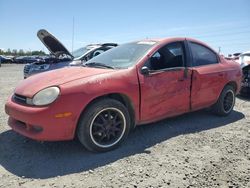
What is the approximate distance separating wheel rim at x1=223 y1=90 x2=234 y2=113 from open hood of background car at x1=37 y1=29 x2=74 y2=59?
17.9 ft

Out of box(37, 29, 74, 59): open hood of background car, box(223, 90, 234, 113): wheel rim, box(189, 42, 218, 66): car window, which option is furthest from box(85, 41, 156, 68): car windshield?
box(37, 29, 74, 59): open hood of background car

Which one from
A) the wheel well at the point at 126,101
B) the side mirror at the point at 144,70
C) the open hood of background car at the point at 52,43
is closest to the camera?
the wheel well at the point at 126,101

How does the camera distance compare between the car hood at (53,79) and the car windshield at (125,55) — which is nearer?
the car hood at (53,79)

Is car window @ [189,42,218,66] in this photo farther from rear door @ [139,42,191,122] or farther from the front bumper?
the front bumper

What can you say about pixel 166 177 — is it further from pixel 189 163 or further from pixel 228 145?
pixel 228 145

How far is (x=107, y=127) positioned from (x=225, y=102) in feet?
9.54

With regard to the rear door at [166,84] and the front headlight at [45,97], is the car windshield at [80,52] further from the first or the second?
the front headlight at [45,97]

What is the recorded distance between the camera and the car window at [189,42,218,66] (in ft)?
16.3

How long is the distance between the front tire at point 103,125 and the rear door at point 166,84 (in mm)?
398

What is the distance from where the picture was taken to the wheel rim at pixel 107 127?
145 inches

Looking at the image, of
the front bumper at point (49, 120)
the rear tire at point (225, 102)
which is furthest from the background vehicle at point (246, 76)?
the front bumper at point (49, 120)

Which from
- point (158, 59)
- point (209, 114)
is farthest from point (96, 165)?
point (209, 114)

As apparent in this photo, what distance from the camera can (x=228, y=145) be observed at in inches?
162

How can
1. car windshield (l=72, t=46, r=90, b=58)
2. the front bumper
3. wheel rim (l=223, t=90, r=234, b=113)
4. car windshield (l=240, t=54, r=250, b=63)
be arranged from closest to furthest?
the front bumper → wheel rim (l=223, t=90, r=234, b=113) → car windshield (l=240, t=54, r=250, b=63) → car windshield (l=72, t=46, r=90, b=58)
